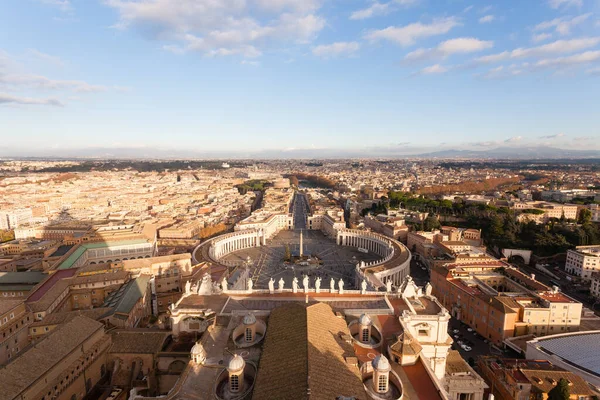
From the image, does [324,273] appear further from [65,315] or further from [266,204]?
[266,204]

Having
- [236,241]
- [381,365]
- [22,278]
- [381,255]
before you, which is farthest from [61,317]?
[381,255]

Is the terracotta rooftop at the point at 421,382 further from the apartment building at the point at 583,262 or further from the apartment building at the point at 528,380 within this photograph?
the apartment building at the point at 583,262

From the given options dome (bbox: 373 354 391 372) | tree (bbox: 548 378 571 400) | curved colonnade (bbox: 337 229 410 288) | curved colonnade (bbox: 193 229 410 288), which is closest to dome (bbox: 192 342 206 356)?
dome (bbox: 373 354 391 372)

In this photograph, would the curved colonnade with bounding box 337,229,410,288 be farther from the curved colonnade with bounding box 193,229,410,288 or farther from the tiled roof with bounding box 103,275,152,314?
the tiled roof with bounding box 103,275,152,314

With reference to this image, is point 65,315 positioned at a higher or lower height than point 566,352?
higher

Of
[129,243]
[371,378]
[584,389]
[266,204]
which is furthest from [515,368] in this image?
[266,204]
